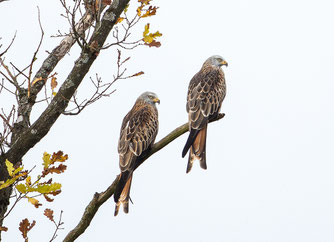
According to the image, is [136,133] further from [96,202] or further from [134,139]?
[96,202]

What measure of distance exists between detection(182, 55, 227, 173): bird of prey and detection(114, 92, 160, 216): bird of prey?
1.74ft

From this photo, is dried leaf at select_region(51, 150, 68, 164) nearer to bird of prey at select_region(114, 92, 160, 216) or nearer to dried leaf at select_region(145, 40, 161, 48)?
bird of prey at select_region(114, 92, 160, 216)

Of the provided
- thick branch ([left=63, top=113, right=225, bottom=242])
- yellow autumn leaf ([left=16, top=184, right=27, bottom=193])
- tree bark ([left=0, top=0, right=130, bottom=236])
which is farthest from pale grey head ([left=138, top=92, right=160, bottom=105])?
yellow autumn leaf ([left=16, top=184, right=27, bottom=193])

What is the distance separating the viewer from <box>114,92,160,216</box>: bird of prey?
6.18 meters

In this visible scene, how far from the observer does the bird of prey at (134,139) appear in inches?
243

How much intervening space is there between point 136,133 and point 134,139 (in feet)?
0.46

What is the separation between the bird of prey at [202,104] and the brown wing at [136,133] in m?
0.52

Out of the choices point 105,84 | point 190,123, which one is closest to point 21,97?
point 105,84

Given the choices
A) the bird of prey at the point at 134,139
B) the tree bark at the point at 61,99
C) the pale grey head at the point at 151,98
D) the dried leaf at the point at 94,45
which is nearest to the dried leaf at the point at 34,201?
the tree bark at the point at 61,99

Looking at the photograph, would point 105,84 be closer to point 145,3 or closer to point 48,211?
point 145,3

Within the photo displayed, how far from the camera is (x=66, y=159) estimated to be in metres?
4.71

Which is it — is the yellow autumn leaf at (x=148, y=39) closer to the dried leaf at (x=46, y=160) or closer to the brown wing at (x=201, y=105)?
the brown wing at (x=201, y=105)

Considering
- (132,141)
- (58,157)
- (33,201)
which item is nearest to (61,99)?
(58,157)

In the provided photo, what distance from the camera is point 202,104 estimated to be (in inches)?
286
